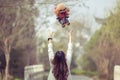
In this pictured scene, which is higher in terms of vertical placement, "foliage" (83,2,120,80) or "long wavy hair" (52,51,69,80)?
"foliage" (83,2,120,80)

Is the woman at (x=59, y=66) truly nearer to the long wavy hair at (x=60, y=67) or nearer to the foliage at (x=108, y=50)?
the long wavy hair at (x=60, y=67)

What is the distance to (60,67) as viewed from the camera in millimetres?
4789

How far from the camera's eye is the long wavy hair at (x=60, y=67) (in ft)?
15.6

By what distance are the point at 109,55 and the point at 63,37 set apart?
7197 millimetres

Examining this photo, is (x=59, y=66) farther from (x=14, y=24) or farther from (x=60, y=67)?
(x=14, y=24)

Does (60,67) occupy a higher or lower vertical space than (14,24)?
lower

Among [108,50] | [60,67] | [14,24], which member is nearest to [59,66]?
[60,67]

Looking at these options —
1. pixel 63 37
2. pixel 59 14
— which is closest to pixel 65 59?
pixel 59 14

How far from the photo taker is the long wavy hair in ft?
15.6

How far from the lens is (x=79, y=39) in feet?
122

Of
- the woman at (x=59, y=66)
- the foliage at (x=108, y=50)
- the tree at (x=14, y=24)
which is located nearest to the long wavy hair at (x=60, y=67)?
the woman at (x=59, y=66)

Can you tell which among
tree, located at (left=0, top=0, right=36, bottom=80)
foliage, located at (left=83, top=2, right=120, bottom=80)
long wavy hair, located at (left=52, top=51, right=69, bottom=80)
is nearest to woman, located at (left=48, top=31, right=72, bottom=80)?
long wavy hair, located at (left=52, top=51, right=69, bottom=80)

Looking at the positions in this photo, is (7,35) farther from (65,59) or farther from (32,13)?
(65,59)

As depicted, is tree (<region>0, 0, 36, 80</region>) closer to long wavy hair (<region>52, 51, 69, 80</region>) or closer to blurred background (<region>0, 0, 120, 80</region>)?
blurred background (<region>0, 0, 120, 80</region>)
